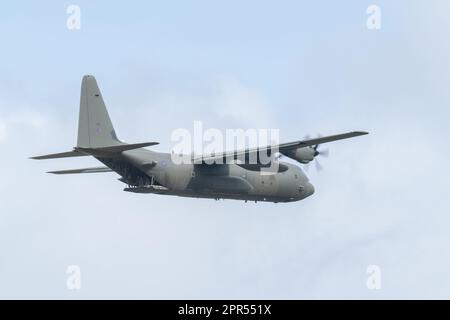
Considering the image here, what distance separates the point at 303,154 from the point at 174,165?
8.02m

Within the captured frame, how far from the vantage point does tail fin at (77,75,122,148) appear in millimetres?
53844

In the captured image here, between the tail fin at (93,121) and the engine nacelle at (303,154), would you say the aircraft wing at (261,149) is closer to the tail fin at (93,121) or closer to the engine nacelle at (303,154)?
the engine nacelle at (303,154)

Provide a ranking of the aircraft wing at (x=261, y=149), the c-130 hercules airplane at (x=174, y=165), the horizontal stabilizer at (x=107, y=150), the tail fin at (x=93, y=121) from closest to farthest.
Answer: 1. the horizontal stabilizer at (x=107, y=150)
2. the tail fin at (x=93, y=121)
3. the c-130 hercules airplane at (x=174, y=165)
4. the aircraft wing at (x=261, y=149)

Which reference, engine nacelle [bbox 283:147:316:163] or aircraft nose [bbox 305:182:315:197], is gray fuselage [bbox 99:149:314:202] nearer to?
aircraft nose [bbox 305:182:315:197]

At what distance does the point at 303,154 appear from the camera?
194ft

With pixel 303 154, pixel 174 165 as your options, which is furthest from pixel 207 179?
pixel 303 154

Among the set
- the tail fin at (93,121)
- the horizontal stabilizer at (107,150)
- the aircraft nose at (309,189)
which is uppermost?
the tail fin at (93,121)

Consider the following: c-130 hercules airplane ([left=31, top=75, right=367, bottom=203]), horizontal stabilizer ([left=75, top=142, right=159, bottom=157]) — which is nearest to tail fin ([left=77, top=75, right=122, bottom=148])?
c-130 hercules airplane ([left=31, top=75, right=367, bottom=203])

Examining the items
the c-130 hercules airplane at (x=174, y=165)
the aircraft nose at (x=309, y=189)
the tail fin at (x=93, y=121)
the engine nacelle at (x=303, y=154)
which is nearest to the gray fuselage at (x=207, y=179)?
the c-130 hercules airplane at (x=174, y=165)

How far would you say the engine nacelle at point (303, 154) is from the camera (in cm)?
5875

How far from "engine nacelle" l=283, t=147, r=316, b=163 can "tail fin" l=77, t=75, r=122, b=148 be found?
10.3m

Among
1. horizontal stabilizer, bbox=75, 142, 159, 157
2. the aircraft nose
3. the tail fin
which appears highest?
the tail fin

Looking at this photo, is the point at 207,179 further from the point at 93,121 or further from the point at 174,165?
the point at 93,121
